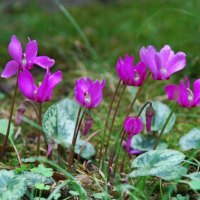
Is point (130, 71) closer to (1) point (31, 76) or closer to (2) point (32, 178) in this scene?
(1) point (31, 76)

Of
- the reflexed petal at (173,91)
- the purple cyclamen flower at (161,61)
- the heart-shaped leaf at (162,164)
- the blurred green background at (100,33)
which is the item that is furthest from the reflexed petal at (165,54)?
the blurred green background at (100,33)

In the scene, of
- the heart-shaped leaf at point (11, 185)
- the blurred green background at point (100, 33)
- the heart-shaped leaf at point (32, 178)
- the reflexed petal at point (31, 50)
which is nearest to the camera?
the heart-shaped leaf at point (11, 185)

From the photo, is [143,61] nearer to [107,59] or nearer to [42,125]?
[42,125]

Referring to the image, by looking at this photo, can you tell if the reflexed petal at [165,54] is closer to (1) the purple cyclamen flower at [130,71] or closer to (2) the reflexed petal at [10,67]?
(1) the purple cyclamen flower at [130,71]

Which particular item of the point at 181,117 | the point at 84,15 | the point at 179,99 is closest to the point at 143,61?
the point at 179,99

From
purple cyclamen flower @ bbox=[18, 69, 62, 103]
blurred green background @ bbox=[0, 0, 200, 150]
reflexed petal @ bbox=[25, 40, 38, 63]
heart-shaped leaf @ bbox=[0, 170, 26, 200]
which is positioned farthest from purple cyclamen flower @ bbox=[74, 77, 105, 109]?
blurred green background @ bbox=[0, 0, 200, 150]

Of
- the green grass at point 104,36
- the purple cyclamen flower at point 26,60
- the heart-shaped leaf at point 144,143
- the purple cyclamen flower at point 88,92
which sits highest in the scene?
the green grass at point 104,36
